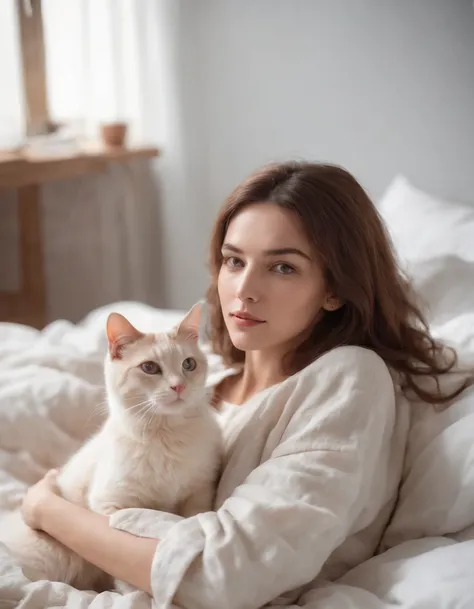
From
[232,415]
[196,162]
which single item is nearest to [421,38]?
[196,162]

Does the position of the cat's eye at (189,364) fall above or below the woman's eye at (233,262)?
below

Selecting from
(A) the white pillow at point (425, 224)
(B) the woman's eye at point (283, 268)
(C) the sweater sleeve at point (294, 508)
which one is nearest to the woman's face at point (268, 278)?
(B) the woman's eye at point (283, 268)

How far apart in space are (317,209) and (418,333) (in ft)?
0.95

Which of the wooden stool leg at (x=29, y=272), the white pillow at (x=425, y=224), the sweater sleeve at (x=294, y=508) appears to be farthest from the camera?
the wooden stool leg at (x=29, y=272)

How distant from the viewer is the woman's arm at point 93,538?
1.03 meters

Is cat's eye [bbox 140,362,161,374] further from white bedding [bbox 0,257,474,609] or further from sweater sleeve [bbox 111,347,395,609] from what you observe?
white bedding [bbox 0,257,474,609]

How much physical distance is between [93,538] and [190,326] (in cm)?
35

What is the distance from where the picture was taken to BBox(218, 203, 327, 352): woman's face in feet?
3.95

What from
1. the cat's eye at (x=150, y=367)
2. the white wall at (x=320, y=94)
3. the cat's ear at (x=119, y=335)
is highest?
the white wall at (x=320, y=94)

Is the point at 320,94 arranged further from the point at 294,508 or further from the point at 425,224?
the point at 294,508

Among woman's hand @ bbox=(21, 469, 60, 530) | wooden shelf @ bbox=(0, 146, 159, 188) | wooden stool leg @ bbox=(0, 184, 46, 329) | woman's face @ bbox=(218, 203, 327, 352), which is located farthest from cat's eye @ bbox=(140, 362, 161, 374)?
wooden stool leg @ bbox=(0, 184, 46, 329)

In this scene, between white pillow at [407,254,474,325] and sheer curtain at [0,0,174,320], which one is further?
sheer curtain at [0,0,174,320]

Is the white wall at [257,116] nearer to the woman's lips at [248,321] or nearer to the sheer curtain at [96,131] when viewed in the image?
the sheer curtain at [96,131]

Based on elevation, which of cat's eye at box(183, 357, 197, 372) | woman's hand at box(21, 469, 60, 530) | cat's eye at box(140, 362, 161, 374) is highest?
cat's eye at box(140, 362, 161, 374)
